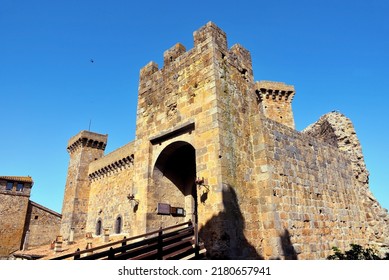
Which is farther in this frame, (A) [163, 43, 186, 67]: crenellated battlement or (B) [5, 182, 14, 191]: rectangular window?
(B) [5, 182, 14, 191]: rectangular window

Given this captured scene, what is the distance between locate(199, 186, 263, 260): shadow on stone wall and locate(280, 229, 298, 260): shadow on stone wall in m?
0.68

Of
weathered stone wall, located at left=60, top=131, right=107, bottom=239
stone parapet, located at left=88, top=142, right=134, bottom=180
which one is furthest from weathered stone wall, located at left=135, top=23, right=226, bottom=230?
weathered stone wall, located at left=60, top=131, right=107, bottom=239

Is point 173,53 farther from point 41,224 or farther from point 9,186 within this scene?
point 41,224

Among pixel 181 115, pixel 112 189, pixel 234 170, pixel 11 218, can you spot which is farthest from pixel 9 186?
pixel 234 170

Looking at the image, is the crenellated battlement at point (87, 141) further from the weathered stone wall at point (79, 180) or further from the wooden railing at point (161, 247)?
the wooden railing at point (161, 247)

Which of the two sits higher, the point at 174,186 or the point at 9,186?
the point at 9,186

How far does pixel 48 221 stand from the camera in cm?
2816

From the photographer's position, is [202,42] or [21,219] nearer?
[202,42]

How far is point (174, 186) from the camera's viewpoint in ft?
29.8

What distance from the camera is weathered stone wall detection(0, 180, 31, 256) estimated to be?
25.3 m

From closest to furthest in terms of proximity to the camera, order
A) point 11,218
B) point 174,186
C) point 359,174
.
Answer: point 174,186 → point 359,174 → point 11,218

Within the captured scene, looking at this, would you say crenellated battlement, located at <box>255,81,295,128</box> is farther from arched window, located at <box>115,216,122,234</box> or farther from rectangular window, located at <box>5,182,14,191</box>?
rectangular window, located at <box>5,182,14,191</box>

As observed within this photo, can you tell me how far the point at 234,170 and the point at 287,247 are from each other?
7.94 ft
